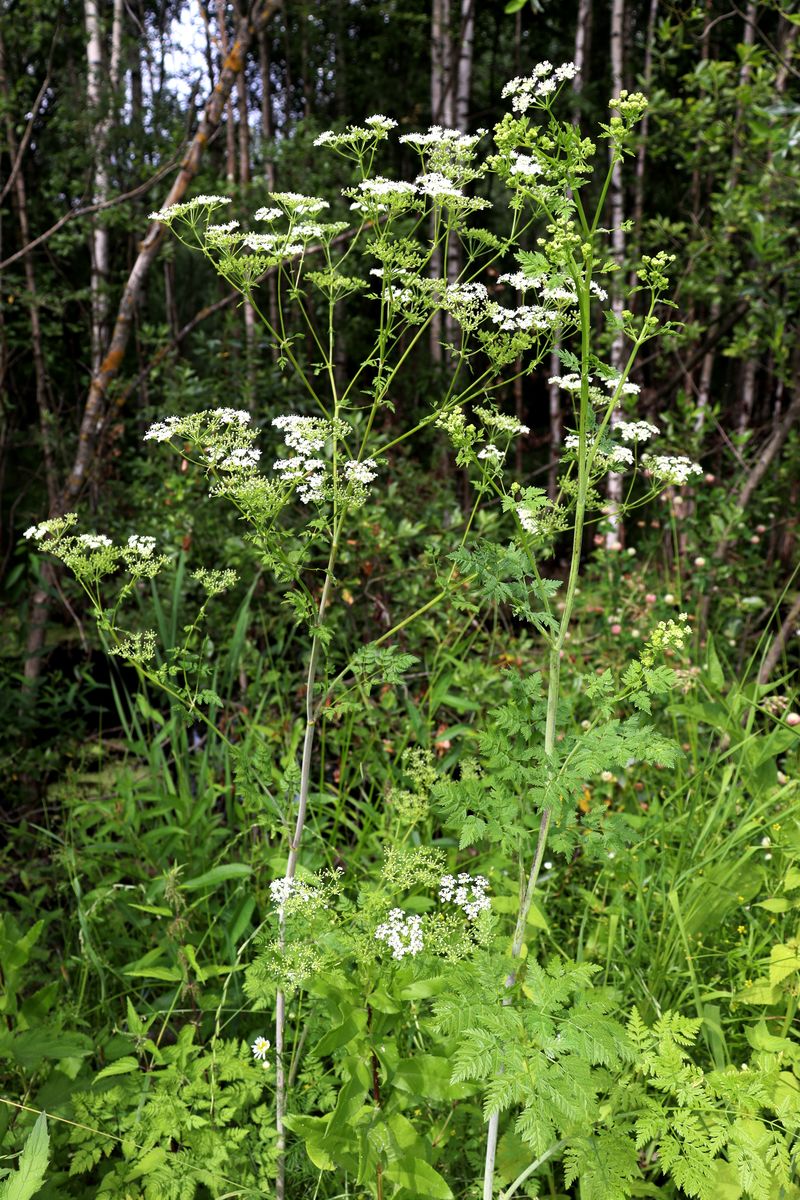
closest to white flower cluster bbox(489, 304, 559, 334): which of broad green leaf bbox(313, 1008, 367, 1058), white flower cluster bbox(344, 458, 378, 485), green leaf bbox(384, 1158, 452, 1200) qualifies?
white flower cluster bbox(344, 458, 378, 485)

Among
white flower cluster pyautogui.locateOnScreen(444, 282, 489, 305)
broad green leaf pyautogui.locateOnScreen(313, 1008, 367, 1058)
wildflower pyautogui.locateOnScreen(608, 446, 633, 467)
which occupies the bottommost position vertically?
broad green leaf pyautogui.locateOnScreen(313, 1008, 367, 1058)

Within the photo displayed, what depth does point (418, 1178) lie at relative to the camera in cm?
152

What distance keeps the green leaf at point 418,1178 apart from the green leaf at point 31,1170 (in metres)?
0.60

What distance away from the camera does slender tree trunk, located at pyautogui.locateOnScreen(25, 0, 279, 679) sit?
342 centimetres

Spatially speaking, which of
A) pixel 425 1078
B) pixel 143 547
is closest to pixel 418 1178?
pixel 425 1078

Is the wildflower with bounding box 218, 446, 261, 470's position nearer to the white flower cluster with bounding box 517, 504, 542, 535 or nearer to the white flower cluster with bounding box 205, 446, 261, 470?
the white flower cluster with bounding box 205, 446, 261, 470

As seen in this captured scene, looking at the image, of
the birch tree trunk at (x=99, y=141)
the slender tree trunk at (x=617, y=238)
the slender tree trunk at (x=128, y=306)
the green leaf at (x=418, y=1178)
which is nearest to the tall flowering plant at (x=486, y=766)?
the green leaf at (x=418, y=1178)

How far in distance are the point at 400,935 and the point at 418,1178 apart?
409 mm

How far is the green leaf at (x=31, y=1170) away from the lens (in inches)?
55.6

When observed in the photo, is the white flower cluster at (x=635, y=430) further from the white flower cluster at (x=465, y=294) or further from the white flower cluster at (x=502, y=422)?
the white flower cluster at (x=465, y=294)

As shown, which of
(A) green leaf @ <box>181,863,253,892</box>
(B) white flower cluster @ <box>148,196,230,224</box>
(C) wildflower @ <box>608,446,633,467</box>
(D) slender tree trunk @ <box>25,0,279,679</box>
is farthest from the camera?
(D) slender tree trunk @ <box>25,0,279,679</box>

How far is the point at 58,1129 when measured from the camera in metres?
1.94

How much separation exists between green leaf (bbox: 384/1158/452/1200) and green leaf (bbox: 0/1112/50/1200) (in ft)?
1.97

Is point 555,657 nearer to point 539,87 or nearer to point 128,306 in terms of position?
point 539,87
